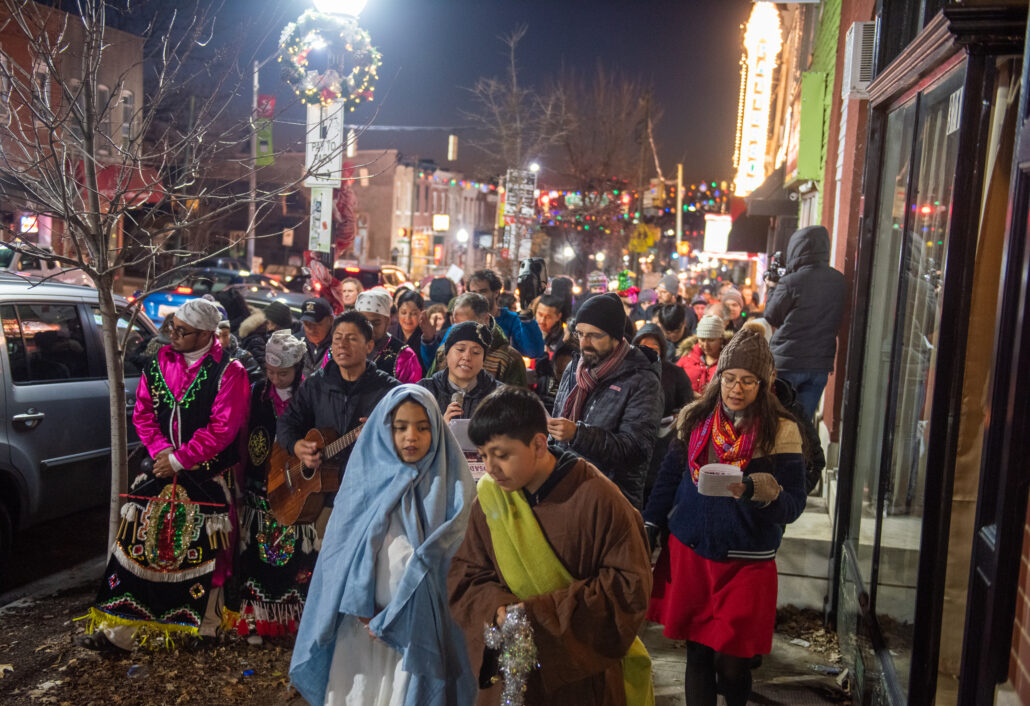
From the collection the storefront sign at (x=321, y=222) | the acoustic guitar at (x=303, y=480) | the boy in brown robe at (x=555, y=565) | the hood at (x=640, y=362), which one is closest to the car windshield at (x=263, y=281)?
the storefront sign at (x=321, y=222)

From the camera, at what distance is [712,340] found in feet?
21.9

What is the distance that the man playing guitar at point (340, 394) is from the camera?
5.02m

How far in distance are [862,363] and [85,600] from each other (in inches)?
202

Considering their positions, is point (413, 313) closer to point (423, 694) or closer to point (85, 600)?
point (85, 600)

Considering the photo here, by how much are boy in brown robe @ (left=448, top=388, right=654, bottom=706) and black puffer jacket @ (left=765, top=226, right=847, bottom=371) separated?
435cm

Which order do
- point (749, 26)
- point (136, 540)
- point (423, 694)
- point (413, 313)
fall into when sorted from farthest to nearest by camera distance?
point (749, 26), point (413, 313), point (136, 540), point (423, 694)

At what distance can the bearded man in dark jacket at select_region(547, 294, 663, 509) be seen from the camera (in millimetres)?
4508

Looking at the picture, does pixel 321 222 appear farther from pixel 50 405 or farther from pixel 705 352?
pixel 705 352

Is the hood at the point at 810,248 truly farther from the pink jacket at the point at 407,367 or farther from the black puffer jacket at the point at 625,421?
the pink jacket at the point at 407,367

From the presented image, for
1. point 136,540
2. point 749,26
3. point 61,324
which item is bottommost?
point 136,540

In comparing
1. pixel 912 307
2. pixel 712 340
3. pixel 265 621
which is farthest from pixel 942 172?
pixel 265 621

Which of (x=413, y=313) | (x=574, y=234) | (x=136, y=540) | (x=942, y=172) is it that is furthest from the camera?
(x=574, y=234)

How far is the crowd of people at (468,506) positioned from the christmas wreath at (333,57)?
12.3ft

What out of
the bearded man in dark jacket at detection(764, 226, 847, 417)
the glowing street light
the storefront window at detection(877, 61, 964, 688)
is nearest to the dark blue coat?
the storefront window at detection(877, 61, 964, 688)
